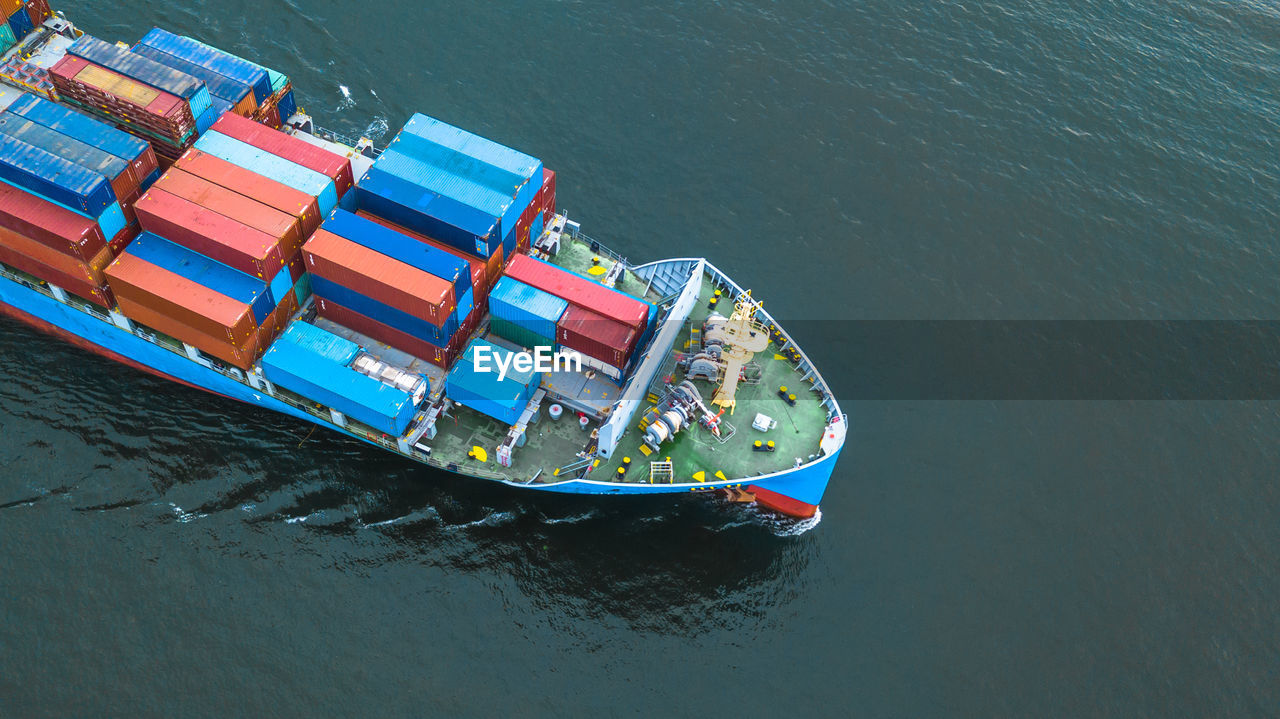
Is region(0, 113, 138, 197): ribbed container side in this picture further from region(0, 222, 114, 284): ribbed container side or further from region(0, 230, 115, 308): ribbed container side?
region(0, 230, 115, 308): ribbed container side

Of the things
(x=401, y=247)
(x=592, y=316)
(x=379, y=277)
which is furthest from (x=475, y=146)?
(x=592, y=316)

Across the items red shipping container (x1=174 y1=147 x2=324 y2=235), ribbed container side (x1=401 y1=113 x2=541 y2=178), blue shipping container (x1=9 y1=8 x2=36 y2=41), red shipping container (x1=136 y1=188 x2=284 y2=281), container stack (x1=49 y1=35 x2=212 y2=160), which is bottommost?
red shipping container (x1=136 y1=188 x2=284 y2=281)

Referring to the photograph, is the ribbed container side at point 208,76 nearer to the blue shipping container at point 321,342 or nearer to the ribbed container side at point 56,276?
the ribbed container side at point 56,276

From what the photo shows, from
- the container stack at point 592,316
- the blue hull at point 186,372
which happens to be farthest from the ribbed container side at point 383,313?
the blue hull at point 186,372

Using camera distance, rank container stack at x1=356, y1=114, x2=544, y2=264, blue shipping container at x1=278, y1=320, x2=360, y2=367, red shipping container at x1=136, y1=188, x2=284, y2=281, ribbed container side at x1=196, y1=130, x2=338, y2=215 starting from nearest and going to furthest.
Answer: red shipping container at x1=136, y1=188, x2=284, y2=281, container stack at x1=356, y1=114, x2=544, y2=264, blue shipping container at x1=278, y1=320, x2=360, y2=367, ribbed container side at x1=196, y1=130, x2=338, y2=215

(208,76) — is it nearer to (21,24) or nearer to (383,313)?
(21,24)

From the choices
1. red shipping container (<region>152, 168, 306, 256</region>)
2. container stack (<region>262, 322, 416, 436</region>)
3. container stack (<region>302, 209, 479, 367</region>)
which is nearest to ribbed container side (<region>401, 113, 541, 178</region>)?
container stack (<region>302, 209, 479, 367</region>)
